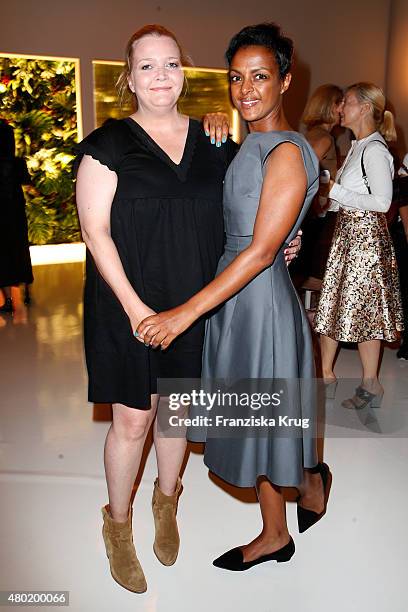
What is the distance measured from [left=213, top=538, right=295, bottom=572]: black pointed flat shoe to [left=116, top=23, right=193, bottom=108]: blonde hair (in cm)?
150

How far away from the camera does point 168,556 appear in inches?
79.9

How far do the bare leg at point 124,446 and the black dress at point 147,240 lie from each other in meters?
0.06

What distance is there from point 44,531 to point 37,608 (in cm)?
39

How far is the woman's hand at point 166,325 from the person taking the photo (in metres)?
1.63

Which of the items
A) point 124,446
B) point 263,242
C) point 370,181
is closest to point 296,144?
point 263,242

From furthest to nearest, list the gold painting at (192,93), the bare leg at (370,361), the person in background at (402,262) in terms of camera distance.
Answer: the gold painting at (192,93), the person in background at (402,262), the bare leg at (370,361)

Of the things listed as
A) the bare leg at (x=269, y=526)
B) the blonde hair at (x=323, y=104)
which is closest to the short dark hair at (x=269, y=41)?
the bare leg at (x=269, y=526)

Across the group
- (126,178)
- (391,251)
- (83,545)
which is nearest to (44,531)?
(83,545)

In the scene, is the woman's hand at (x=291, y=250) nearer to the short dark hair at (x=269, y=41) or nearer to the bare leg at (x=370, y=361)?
the short dark hair at (x=269, y=41)

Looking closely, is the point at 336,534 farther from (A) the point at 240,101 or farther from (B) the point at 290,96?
(B) the point at 290,96

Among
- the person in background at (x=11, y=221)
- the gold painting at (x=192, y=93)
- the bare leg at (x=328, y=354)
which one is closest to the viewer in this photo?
the bare leg at (x=328, y=354)

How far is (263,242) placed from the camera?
1.61 meters

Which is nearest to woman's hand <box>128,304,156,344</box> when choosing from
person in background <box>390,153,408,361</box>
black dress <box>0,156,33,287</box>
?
person in background <box>390,153,408,361</box>

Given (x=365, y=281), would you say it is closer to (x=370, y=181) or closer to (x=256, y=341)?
(x=370, y=181)
